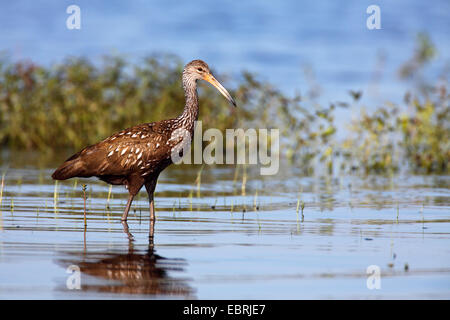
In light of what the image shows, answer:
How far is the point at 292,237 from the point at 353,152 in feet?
29.3

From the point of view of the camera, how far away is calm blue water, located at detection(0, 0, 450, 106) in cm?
3341

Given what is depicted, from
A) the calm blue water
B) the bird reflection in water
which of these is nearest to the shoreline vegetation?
the calm blue water

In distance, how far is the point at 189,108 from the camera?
450 inches

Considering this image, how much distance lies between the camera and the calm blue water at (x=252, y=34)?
33.4 metres

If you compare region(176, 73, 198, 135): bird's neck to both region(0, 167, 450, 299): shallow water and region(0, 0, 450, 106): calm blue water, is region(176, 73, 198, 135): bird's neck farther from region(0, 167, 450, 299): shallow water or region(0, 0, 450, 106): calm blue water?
region(0, 0, 450, 106): calm blue water

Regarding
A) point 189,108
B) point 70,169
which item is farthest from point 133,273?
point 189,108

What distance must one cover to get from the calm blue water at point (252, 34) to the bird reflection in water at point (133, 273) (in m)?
21.5

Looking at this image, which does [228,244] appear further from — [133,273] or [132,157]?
[132,157]

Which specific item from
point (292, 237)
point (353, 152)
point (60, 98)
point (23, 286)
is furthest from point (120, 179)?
point (60, 98)

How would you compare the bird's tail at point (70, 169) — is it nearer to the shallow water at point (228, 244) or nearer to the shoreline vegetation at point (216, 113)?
the shallow water at point (228, 244)

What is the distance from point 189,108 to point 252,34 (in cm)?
2970

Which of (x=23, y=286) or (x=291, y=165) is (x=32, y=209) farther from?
(x=291, y=165)

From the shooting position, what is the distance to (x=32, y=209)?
11766 millimetres
